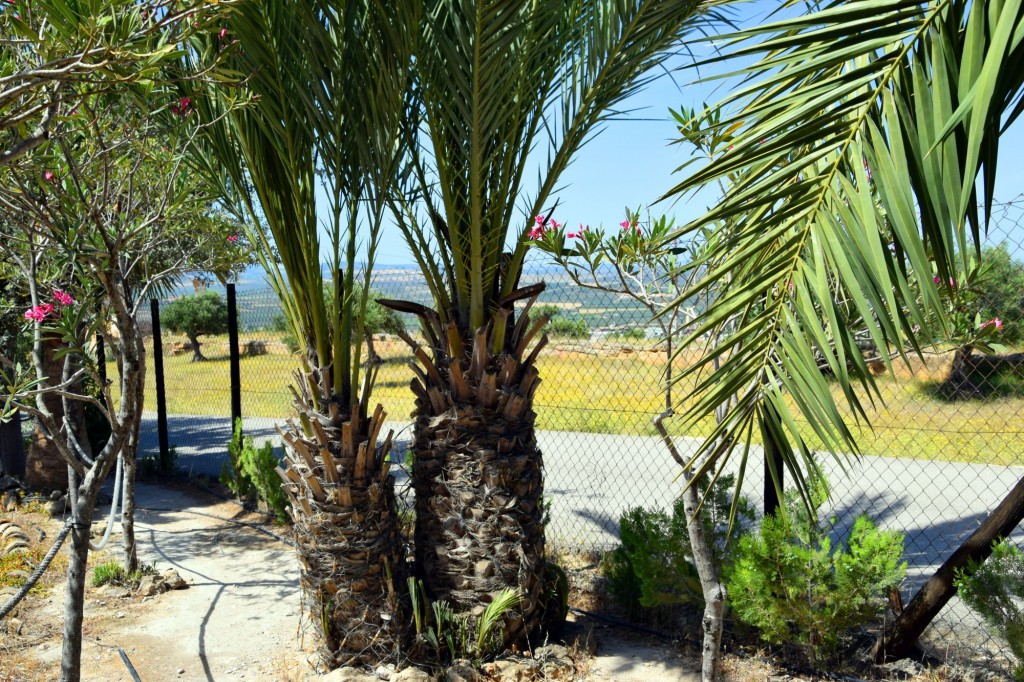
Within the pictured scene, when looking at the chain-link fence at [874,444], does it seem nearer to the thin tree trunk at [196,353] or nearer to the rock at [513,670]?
the rock at [513,670]

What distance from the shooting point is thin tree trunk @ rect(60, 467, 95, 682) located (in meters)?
3.23

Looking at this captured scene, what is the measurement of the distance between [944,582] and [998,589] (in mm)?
228

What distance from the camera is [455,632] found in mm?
3986

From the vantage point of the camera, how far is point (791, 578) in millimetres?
3686

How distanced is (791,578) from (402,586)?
6.28 feet

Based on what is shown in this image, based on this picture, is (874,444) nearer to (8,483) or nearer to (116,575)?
(116,575)

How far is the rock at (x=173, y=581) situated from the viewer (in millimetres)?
5281

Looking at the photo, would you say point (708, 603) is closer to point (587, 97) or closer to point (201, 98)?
point (587, 97)

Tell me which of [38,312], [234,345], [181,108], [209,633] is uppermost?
[181,108]

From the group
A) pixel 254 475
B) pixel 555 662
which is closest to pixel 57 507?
pixel 254 475

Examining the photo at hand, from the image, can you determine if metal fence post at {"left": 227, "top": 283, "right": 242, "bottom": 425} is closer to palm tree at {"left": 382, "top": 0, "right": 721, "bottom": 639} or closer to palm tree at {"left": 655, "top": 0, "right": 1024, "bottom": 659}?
palm tree at {"left": 382, "top": 0, "right": 721, "bottom": 639}

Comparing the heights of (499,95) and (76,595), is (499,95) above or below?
above

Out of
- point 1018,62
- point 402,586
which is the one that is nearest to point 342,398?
point 402,586

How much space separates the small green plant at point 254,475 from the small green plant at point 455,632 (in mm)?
2412
